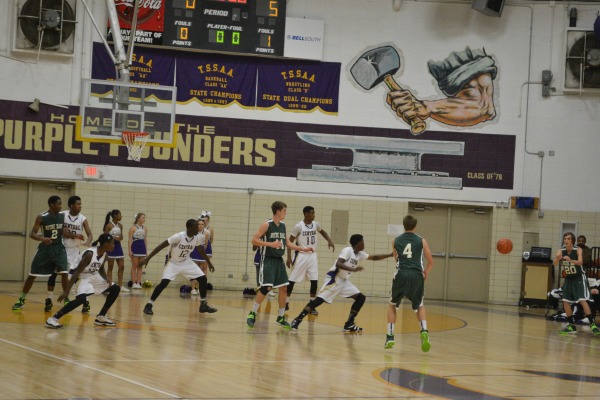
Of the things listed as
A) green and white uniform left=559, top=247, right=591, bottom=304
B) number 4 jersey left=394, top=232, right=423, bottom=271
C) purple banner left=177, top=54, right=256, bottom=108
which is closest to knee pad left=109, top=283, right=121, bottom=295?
number 4 jersey left=394, top=232, right=423, bottom=271

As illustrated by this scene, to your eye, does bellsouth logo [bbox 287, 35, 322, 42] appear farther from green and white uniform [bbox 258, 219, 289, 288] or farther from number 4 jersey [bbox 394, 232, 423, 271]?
number 4 jersey [bbox 394, 232, 423, 271]

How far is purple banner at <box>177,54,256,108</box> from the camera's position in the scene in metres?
24.2

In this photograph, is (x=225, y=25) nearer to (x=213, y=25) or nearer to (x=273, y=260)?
(x=213, y=25)

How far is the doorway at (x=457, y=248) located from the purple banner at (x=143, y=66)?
7572 millimetres

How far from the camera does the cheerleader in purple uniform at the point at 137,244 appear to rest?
73.9ft

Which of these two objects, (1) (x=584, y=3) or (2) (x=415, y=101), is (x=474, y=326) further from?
(1) (x=584, y=3)

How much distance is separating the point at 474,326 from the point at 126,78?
9272 millimetres

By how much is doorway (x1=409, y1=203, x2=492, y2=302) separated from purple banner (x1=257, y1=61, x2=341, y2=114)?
152 inches

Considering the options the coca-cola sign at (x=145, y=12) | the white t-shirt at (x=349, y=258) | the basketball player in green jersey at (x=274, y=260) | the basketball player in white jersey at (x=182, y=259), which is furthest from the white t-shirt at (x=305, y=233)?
the coca-cola sign at (x=145, y=12)

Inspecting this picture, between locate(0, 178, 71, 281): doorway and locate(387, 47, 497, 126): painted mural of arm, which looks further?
locate(387, 47, 497, 126): painted mural of arm

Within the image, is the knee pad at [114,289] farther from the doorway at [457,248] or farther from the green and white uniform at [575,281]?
the doorway at [457,248]

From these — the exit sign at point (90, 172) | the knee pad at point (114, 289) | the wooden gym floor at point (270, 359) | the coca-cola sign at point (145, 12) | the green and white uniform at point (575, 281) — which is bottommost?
the wooden gym floor at point (270, 359)

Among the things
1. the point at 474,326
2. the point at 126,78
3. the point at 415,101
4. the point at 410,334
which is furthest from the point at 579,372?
the point at 415,101

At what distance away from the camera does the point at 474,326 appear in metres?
18.0
